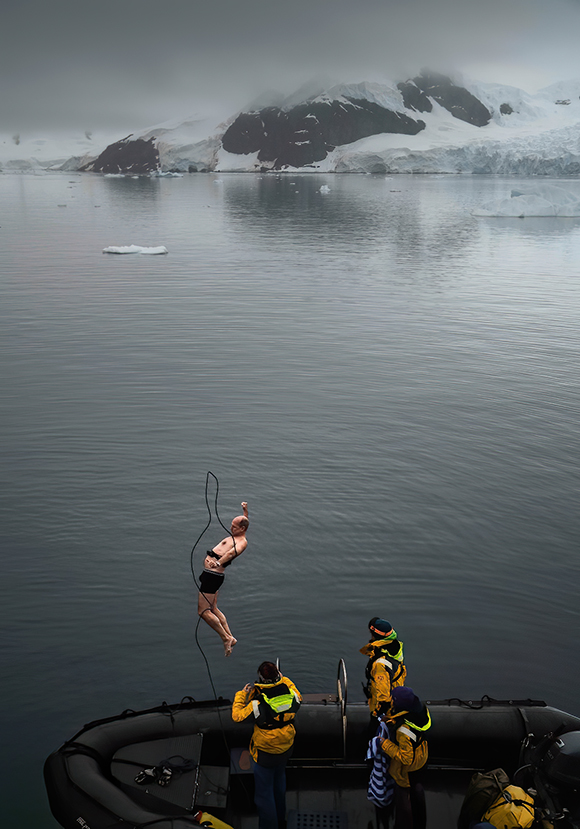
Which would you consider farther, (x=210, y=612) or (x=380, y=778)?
(x=210, y=612)

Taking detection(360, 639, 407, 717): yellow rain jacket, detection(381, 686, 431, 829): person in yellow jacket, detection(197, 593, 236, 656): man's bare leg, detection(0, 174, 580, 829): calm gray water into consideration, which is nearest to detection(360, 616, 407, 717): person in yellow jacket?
detection(360, 639, 407, 717): yellow rain jacket

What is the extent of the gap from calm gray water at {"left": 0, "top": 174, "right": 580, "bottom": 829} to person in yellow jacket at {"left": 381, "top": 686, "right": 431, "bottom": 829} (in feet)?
10.8

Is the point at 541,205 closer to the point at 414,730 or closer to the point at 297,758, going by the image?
the point at 297,758

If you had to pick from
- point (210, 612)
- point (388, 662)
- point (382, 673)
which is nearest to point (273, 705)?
point (382, 673)

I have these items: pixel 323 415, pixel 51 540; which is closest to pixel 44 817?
pixel 51 540

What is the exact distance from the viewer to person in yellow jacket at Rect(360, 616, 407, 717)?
691 cm

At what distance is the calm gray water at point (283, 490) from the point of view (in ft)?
33.6

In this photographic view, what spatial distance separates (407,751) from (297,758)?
1912mm

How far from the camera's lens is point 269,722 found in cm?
651

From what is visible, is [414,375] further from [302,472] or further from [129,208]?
[129,208]

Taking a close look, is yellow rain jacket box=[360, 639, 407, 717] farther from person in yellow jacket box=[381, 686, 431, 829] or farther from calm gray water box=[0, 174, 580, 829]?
calm gray water box=[0, 174, 580, 829]

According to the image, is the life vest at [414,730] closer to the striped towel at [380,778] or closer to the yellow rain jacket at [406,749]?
the yellow rain jacket at [406,749]

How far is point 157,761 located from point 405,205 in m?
87.8

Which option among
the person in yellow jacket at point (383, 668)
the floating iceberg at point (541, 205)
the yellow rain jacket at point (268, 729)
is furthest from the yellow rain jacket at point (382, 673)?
the floating iceberg at point (541, 205)
